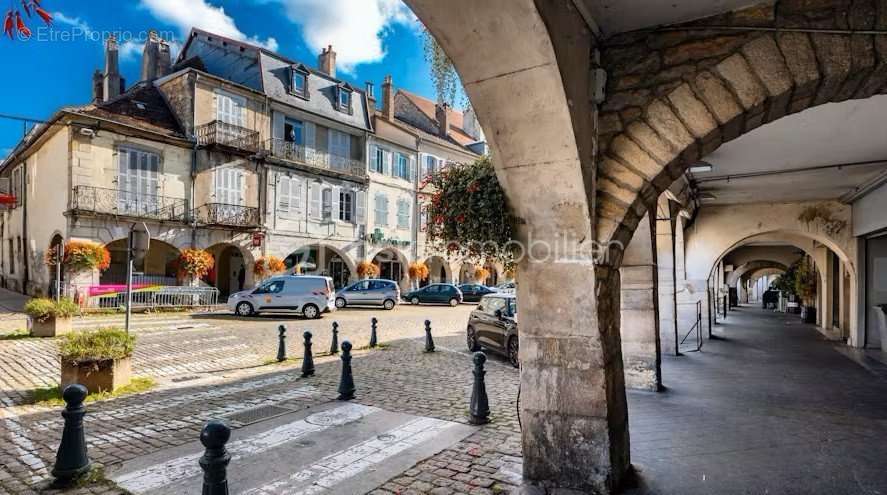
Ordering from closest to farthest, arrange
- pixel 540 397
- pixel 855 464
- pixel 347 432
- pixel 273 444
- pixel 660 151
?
pixel 660 151 → pixel 540 397 → pixel 855 464 → pixel 273 444 → pixel 347 432

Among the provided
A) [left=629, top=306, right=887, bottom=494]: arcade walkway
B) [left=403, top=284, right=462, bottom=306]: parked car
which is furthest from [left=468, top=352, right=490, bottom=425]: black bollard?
[left=403, top=284, right=462, bottom=306]: parked car

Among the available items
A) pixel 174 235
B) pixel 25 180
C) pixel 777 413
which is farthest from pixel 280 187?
pixel 777 413

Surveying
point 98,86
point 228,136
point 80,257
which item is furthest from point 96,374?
point 98,86

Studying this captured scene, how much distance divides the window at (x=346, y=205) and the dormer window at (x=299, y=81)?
5007 millimetres

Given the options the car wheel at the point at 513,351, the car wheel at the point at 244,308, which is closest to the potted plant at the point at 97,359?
the car wheel at the point at 513,351

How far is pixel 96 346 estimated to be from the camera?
21.2 ft

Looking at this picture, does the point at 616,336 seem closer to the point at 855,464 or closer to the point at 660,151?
the point at 660,151

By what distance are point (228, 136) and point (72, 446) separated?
1851 cm

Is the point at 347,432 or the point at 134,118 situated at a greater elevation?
the point at 134,118

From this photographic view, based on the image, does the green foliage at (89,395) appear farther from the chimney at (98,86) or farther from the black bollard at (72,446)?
the chimney at (98,86)

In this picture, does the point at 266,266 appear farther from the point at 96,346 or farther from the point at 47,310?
the point at 96,346

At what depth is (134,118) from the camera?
18.6 metres

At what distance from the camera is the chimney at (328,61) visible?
89.1 ft

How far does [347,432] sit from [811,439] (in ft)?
14.8
